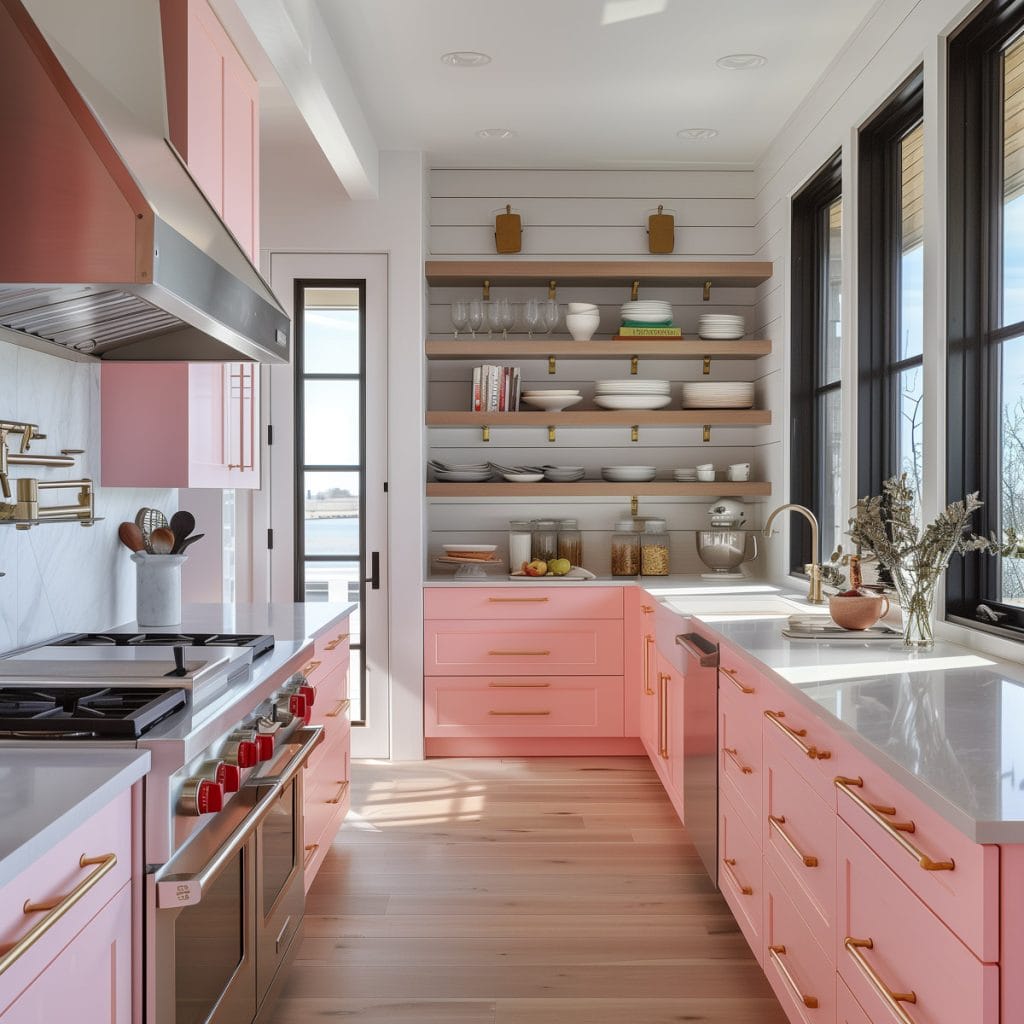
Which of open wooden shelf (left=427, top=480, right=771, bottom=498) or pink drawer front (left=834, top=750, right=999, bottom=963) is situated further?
open wooden shelf (left=427, top=480, right=771, bottom=498)

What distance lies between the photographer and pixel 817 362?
14.1 ft

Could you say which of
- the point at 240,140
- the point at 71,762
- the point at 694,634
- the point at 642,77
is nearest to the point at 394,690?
the point at 694,634

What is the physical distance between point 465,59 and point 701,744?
8.29 ft

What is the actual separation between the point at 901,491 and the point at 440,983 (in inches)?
67.2

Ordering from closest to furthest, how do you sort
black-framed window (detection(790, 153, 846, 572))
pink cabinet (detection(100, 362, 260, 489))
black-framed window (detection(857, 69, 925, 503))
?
pink cabinet (detection(100, 362, 260, 489)) < black-framed window (detection(857, 69, 925, 503)) < black-framed window (detection(790, 153, 846, 572))

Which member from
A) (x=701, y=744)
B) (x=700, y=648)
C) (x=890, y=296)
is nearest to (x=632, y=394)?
(x=890, y=296)

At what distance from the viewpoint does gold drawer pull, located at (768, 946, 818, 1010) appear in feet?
6.38

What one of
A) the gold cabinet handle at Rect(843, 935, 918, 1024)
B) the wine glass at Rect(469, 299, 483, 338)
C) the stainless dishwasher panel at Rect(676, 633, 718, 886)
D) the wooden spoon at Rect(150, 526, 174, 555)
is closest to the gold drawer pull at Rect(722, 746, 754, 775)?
the stainless dishwasher panel at Rect(676, 633, 718, 886)

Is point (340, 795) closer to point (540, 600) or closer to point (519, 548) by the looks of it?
point (540, 600)

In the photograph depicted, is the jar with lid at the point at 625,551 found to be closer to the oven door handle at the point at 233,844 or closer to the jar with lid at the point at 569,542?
the jar with lid at the point at 569,542

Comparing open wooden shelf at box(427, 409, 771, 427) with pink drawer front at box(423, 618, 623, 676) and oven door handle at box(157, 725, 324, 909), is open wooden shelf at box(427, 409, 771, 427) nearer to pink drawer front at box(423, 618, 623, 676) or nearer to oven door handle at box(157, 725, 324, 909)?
pink drawer front at box(423, 618, 623, 676)

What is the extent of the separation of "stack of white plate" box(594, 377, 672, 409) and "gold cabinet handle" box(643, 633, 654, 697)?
1127 millimetres

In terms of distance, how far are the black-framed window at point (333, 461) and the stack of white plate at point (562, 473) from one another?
88 centimetres

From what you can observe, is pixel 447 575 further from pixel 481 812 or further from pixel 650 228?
pixel 650 228
